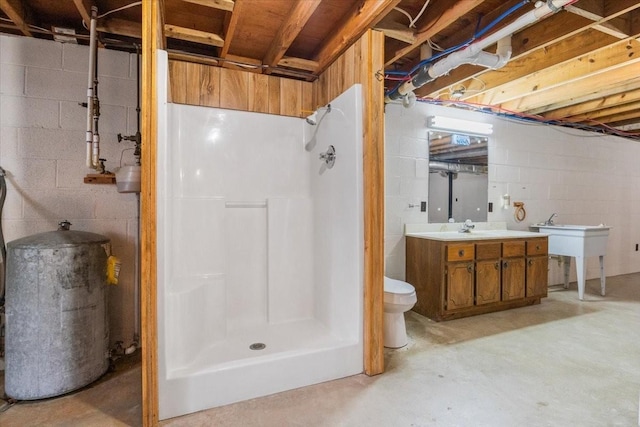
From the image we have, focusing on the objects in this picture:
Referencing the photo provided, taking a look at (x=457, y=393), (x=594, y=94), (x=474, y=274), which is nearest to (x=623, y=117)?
(x=594, y=94)

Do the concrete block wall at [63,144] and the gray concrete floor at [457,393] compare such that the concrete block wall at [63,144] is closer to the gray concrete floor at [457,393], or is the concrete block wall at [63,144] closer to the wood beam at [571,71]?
the gray concrete floor at [457,393]

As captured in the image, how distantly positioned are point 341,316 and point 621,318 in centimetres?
284

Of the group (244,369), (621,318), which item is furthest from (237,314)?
(621,318)

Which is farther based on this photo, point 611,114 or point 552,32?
point 611,114

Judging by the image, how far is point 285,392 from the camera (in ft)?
6.07

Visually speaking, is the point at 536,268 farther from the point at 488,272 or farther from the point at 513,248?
the point at 488,272

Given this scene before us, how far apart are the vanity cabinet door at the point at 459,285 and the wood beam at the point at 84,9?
315 centimetres

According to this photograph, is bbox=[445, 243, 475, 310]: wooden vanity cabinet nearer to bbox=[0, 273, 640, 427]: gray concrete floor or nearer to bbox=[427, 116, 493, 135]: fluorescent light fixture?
bbox=[0, 273, 640, 427]: gray concrete floor

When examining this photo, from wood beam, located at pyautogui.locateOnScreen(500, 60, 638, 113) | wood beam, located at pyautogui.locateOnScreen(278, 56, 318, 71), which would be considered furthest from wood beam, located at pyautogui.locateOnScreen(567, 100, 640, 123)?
wood beam, located at pyautogui.locateOnScreen(278, 56, 318, 71)

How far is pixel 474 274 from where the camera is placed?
9.91 ft

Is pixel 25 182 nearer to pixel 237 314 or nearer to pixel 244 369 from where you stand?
pixel 237 314

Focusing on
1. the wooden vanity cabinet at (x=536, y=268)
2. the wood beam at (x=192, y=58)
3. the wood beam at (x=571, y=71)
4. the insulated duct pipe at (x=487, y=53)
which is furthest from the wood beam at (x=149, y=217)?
the wooden vanity cabinet at (x=536, y=268)

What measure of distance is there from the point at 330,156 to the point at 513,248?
85.6 inches

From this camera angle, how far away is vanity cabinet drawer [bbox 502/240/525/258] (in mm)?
3168
